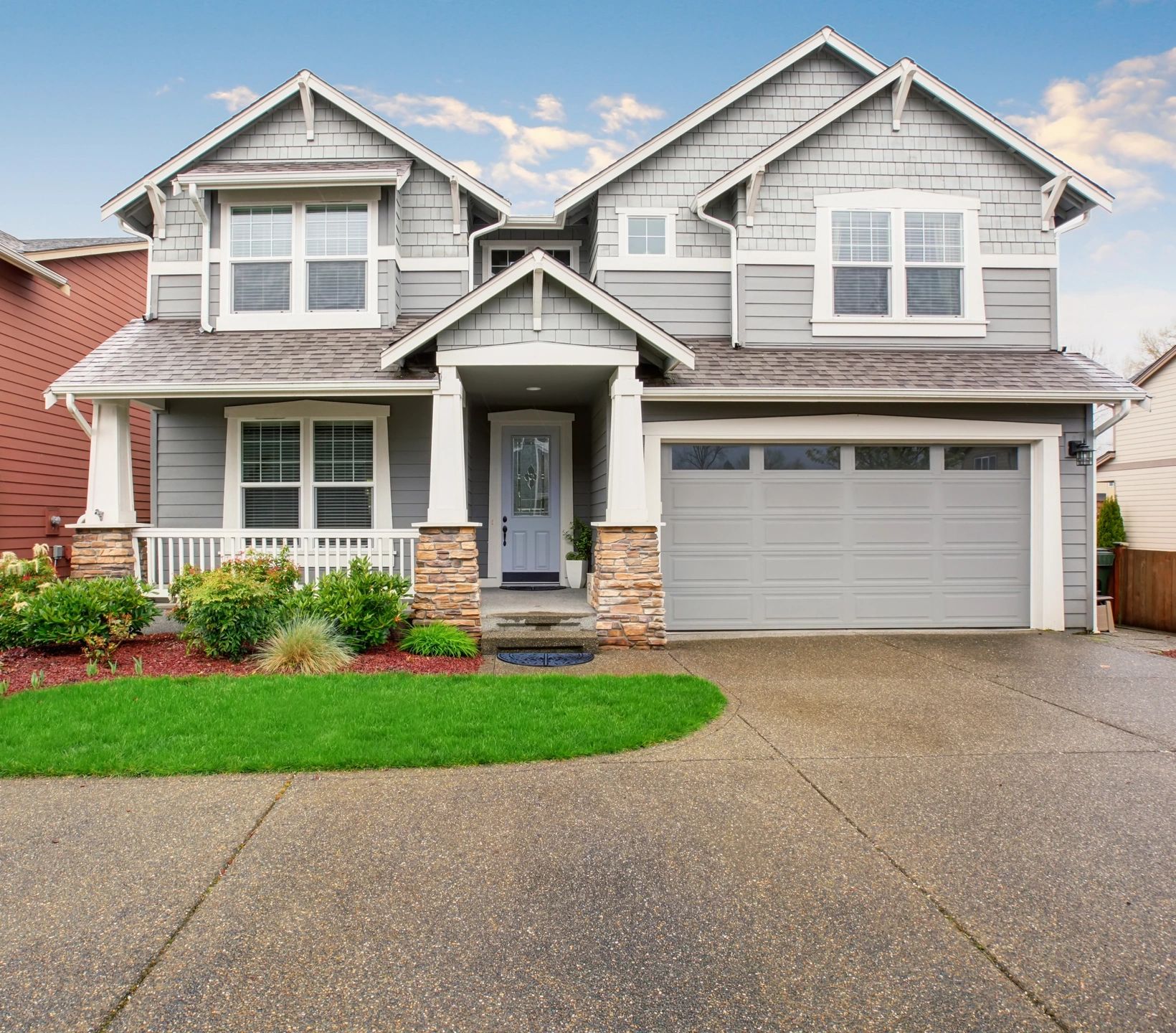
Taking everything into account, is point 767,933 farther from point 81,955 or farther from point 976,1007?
point 81,955

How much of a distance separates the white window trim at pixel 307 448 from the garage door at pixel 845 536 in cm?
378

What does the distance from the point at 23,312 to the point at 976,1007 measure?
565 inches

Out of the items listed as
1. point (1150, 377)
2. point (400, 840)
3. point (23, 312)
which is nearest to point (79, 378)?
point (23, 312)

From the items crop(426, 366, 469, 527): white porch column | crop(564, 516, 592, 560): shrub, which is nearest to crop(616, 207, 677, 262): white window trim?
crop(426, 366, 469, 527): white porch column

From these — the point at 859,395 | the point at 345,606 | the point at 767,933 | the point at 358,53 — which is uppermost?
the point at 358,53

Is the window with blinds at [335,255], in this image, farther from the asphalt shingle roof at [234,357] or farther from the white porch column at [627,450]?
the white porch column at [627,450]

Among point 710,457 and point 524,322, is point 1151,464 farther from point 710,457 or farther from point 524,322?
point 524,322

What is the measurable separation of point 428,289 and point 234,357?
271cm

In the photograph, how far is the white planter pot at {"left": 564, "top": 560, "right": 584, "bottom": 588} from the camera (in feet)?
34.6

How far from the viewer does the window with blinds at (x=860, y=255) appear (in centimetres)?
1011

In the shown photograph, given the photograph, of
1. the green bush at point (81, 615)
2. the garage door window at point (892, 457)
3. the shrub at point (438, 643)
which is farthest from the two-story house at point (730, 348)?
the shrub at point (438, 643)

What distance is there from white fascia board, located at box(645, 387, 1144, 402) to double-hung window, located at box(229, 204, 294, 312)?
524 centimetres

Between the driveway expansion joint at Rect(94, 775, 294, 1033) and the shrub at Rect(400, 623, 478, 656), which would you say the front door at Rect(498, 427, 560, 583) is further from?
the driveway expansion joint at Rect(94, 775, 294, 1033)

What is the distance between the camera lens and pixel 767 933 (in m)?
2.75
